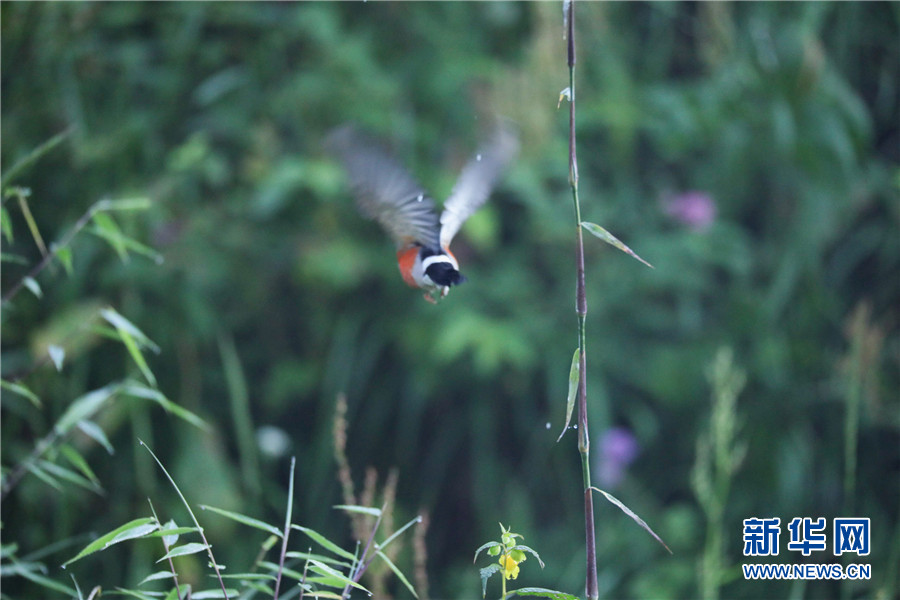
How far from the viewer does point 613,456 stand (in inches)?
84.2

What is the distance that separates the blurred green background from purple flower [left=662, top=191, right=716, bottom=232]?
1cm

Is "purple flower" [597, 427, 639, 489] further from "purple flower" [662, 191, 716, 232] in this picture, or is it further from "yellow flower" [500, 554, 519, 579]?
"yellow flower" [500, 554, 519, 579]

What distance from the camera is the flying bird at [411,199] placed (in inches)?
34.5

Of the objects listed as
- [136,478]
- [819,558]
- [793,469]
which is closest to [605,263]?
[793,469]

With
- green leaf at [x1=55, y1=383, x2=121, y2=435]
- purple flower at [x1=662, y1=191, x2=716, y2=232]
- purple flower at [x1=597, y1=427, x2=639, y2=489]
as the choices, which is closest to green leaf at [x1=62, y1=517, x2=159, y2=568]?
green leaf at [x1=55, y1=383, x2=121, y2=435]

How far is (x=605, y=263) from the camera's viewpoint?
229 cm

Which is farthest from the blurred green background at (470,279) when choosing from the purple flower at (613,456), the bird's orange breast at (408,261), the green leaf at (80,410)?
the bird's orange breast at (408,261)

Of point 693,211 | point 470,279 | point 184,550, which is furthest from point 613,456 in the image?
point 184,550

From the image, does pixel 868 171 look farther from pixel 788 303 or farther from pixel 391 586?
pixel 391 586

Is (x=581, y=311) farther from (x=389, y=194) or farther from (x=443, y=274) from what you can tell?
(x=389, y=194)

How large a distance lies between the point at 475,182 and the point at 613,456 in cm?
141

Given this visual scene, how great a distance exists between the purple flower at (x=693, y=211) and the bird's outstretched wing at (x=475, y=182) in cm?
139

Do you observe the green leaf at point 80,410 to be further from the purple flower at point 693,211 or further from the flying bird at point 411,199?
the purple flower at point 693,211

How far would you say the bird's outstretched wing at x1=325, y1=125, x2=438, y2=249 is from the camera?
88cm
